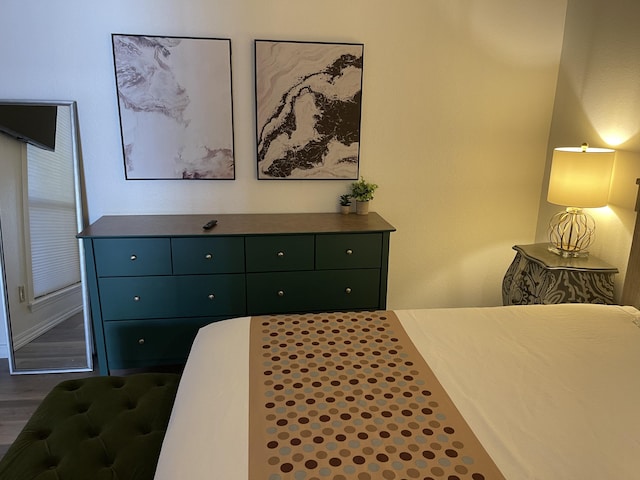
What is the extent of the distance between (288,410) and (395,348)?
19.4 inches

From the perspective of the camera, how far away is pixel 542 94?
3068 millimetres

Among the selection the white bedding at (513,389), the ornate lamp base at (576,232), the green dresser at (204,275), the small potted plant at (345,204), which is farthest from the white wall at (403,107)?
the white bedding at (513,389)

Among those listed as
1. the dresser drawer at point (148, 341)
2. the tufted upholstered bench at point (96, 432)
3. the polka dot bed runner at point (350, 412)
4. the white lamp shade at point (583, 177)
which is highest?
the white lamp shade at point (583, 177)

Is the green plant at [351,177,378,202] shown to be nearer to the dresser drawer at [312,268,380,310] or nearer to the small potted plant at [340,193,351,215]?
the small potted plant at [340,193,351,215]

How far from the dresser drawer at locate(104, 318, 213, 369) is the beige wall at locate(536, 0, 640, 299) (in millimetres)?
2180

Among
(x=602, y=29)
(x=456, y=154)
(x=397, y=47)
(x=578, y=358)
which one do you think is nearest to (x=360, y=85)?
(x=397, y=47)

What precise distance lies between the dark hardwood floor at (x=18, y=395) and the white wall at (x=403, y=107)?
0.94m

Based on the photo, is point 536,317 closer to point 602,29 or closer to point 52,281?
point 602,29

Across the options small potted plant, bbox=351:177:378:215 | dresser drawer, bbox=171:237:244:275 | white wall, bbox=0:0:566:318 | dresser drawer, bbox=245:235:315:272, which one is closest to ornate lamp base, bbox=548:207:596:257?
white wall, bbox=0:0:566:318

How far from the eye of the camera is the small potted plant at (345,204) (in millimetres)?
3012

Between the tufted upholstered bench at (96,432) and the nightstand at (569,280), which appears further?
the nightstand at (569,280)

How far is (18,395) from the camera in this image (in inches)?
101

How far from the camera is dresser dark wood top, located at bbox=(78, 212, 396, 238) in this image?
253cm

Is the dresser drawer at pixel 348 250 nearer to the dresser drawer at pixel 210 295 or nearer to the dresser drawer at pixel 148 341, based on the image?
the dresser drawer at pixel 210 295
